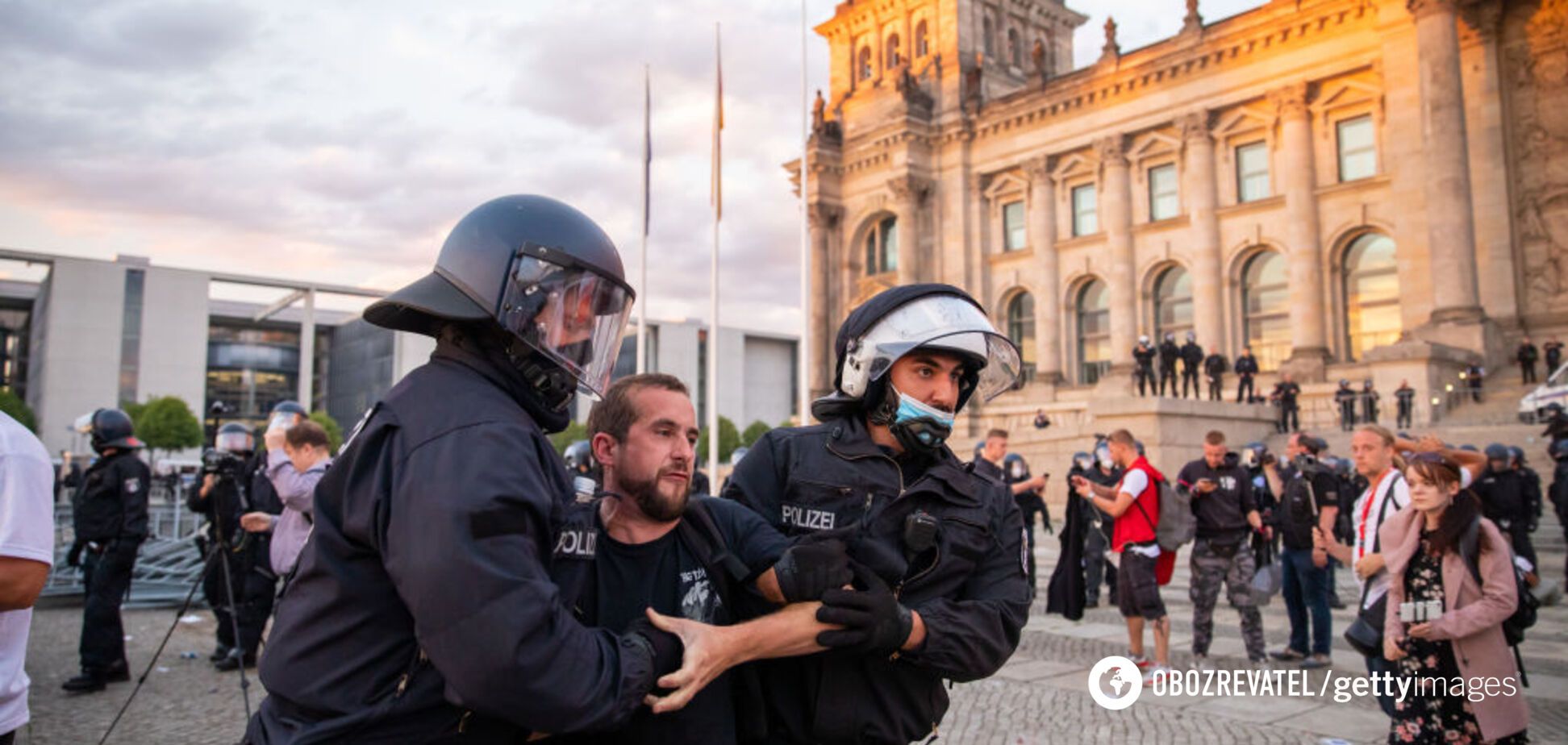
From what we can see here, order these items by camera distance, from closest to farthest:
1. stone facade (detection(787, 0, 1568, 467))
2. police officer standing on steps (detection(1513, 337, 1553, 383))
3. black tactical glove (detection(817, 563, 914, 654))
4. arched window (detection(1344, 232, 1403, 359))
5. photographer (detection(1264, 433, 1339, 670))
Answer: black tactical glove (detection(817, 563, 914, 654))
photographer (detection(1264, 433, 1339, 670))
police officer standing on steps (detection(1513, 337, 1553, 383))
stone facade (detection(787, 0, 1568, 467))
arched window (detection(1344, 232, 1403, 359))

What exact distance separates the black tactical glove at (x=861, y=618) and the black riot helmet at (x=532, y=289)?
74cm

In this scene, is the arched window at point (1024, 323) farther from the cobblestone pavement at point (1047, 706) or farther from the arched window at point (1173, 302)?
the cobblestone pavement at point (1047, 706)

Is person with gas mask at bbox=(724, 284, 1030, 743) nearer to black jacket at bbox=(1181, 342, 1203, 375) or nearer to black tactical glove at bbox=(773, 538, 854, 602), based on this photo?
black tactical glove at bbox=(773, 538, 854, 602)

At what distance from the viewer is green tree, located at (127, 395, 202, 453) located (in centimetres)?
5741

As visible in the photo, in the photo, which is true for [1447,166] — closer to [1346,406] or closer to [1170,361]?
[1346,406]

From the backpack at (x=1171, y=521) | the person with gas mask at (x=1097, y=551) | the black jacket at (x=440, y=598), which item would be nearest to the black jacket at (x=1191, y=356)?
the person with gas mask at (x=1097, y=551)

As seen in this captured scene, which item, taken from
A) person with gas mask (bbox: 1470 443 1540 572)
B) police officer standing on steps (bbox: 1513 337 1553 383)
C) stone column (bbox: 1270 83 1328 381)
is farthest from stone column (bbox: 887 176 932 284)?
person with gas mask (bbox: 1470 443 1540 572)

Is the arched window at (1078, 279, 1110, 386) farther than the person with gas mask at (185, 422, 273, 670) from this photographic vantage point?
Yes

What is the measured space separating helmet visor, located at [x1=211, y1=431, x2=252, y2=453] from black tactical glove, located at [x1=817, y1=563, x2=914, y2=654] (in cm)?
718

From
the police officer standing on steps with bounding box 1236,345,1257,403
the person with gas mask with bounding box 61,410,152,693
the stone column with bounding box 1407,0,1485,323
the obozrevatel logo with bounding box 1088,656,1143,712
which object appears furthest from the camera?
the police officer standing on steps with bounding box 1236,345,1257,403

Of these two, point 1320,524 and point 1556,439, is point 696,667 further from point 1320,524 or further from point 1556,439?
point 1556,439

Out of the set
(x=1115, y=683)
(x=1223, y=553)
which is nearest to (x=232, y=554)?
(x=1115, y=683)

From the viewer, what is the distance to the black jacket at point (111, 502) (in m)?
7.29

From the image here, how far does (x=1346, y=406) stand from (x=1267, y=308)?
9.47 meters
